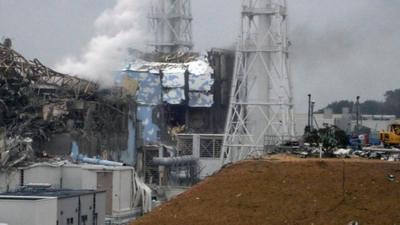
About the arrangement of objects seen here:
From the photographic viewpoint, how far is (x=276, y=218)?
25125mm

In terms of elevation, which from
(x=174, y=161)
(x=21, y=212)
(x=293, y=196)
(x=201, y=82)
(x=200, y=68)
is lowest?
(x=21, y=212)

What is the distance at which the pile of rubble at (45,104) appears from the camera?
202 feet

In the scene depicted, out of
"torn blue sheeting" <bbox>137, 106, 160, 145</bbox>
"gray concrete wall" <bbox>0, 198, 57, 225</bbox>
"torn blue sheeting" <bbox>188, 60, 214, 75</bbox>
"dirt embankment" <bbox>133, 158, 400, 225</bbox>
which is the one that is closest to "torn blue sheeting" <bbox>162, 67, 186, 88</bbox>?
"torn blue sheeting" <bbox>188, 60, 214, 75</bbox>

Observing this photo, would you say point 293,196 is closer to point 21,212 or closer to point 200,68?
point 21,212

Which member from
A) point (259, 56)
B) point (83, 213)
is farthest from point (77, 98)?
point (83, 213)

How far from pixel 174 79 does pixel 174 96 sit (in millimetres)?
1658

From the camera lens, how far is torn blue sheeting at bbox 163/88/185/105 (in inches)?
3364

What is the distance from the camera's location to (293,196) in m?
26.4

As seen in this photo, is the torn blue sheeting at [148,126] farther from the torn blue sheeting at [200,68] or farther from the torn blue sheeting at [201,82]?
the torn blue sheeting at [200,68]

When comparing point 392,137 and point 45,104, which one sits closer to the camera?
point 392,137

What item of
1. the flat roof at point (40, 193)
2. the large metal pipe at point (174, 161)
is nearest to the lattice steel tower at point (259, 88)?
the large metal pipe at point (174, 161)

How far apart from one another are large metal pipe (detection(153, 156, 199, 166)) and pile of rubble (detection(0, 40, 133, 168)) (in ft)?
12.4

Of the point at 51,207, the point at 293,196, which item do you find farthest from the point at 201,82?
the point at 293,196

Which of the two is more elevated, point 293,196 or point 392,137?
point 392,137
